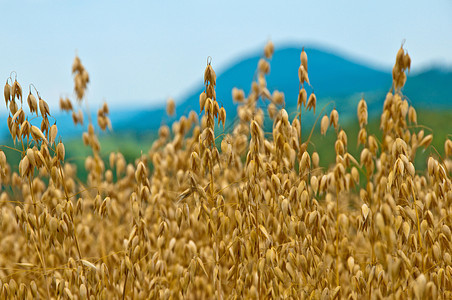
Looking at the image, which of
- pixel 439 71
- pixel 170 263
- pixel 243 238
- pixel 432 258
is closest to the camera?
pixel 243 238

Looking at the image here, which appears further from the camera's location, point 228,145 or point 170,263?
point 170,263

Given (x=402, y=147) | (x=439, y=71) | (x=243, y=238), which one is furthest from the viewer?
(x=439, y=71)

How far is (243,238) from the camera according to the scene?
2.05 metres

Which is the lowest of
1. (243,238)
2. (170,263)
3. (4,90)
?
(170,263)

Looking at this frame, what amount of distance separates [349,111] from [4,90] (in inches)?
365

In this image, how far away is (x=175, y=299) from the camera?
103 inches

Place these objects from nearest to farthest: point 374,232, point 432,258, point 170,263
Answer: point 374,232, point 432,258, point 170,263

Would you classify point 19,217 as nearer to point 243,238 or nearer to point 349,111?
point 243,238

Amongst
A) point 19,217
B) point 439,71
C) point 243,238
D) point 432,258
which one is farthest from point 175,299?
point 439,71

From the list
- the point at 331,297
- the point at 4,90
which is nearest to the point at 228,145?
the point at 331,297

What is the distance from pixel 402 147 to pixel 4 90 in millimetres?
1821

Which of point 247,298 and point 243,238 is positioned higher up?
point 243,238

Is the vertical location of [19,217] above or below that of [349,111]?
above

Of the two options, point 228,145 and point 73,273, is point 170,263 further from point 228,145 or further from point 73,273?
point 228,145
